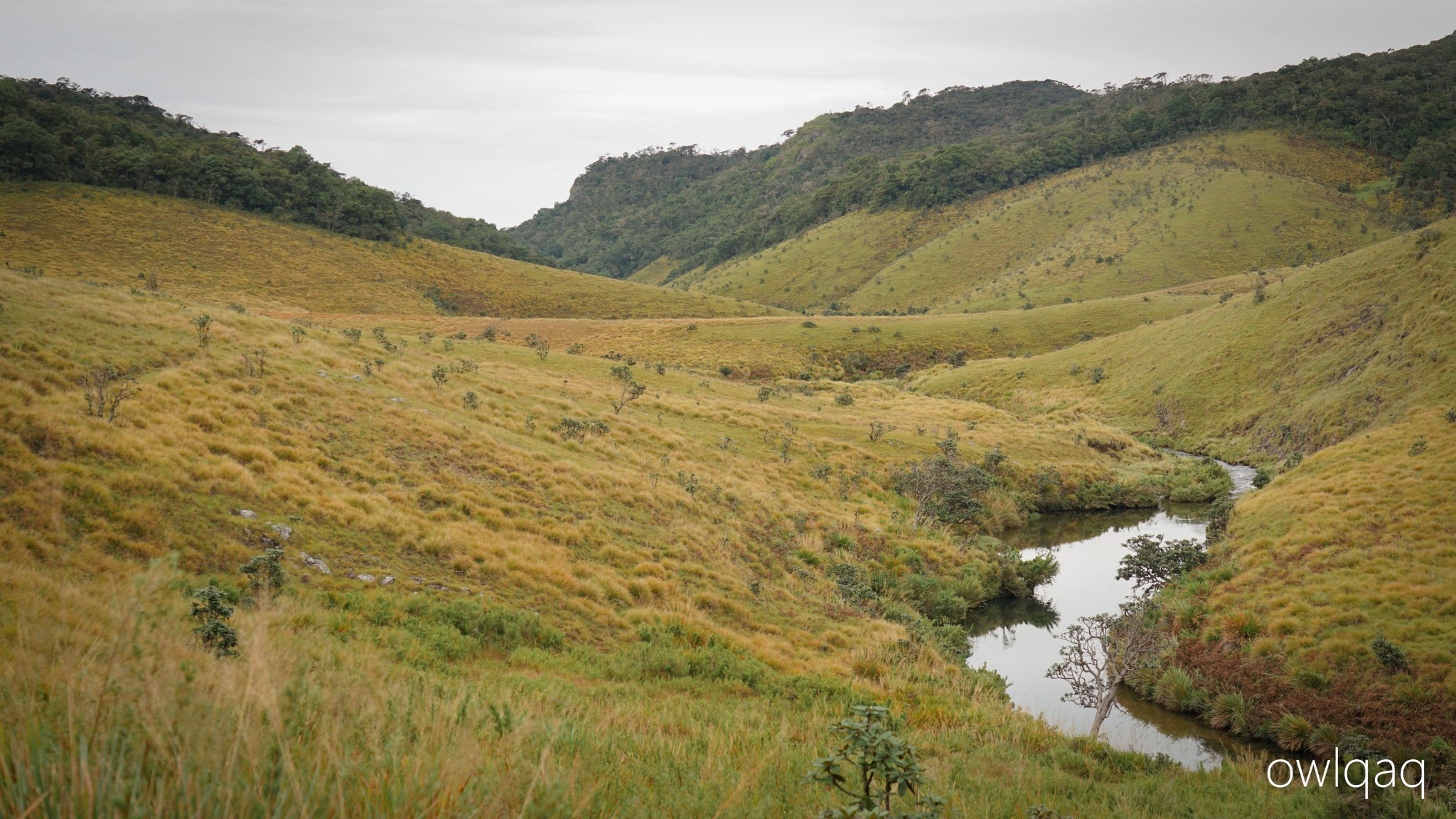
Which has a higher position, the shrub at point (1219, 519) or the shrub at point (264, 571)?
the shrub at point (264, 571)

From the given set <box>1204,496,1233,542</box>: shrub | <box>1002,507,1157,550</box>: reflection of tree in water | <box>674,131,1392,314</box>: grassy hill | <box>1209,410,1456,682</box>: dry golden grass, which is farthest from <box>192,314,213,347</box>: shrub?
<box>674,131,1392,314</box>: grassy hill

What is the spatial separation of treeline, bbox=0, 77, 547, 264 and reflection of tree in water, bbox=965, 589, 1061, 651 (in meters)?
95.5

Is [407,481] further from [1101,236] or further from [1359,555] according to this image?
[1101,236]

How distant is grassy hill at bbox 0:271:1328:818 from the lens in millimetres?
3293

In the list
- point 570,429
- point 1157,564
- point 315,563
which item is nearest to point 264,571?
point 315,563

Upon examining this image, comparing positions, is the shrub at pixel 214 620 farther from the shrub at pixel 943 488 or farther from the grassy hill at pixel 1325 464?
the shrub at pixel 943 488

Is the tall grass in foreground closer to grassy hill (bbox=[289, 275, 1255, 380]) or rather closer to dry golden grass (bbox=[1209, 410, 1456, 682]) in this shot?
dry golden grass (bbox=[1209, 410, 1456, 682])

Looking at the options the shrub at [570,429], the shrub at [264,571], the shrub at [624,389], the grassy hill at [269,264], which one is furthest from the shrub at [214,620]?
the grassy hill at [269,264]

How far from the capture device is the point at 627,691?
9.24 m

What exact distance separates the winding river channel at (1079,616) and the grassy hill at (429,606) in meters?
2.22

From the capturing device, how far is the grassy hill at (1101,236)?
3782 inches

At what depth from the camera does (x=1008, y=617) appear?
2077cm

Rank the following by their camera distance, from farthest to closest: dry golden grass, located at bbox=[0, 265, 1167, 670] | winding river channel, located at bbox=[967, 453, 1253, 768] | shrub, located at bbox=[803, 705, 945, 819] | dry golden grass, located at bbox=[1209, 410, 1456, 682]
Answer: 1. dry golden grass, located at bbox=[1209, 410, 1456, 682]
2. winding river channel, located at bbox=[967, 453, 1253, 768]
3. dry golden grass, located at bbox=[0, 265, 1167, 670]
4. shrub, located at bbox=[803, 705, 945, 819]

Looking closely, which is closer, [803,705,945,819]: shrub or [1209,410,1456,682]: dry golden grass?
[803,705,945,819]: shrub
